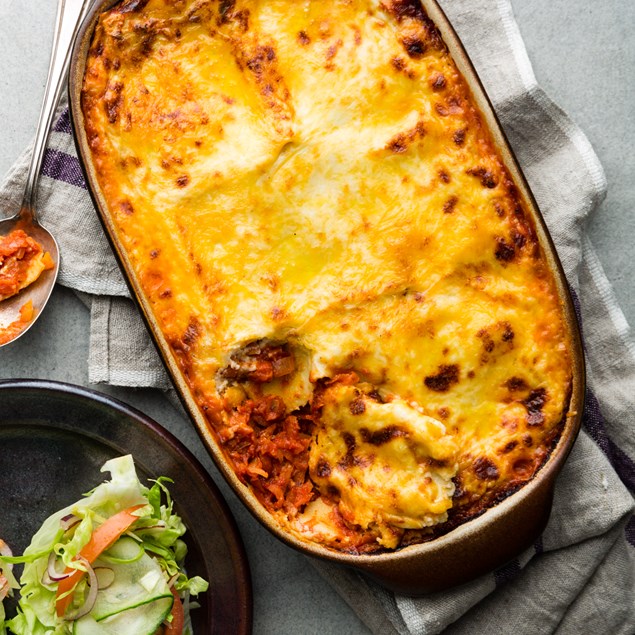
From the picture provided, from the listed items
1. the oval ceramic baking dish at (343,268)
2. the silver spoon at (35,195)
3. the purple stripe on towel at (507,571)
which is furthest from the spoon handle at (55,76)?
the purple stripe on towel at (507,571)

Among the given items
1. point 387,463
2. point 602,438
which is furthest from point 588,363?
point 387,463

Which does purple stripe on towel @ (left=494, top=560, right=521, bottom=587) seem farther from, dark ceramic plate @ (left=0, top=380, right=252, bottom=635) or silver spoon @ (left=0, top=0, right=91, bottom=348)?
silver spoon @ (left=0, top=0, right=91, bottom=348)

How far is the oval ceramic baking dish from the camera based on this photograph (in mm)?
2336

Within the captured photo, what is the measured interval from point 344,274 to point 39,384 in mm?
1104

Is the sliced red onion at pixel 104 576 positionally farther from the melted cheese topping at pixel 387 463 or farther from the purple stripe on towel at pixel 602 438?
the purple stripe on towel at pixel 602 438

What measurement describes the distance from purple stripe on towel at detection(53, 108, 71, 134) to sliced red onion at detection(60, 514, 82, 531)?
1.32m

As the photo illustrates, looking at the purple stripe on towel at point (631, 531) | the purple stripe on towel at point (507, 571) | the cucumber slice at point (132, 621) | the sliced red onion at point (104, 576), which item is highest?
the purple stripe on towel at point (631, 531)

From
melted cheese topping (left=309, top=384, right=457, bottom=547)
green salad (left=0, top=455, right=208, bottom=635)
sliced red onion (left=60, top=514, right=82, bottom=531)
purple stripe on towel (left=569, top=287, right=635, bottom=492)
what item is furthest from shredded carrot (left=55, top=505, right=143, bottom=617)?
purple stripe on towel (left=569, top=287, right=635, bottom=492)

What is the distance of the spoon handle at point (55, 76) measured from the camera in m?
2.78

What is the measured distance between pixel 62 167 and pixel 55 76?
1.02ft

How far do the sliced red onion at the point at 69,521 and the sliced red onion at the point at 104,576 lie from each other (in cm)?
16

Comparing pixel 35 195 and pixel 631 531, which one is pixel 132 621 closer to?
pixel 35 195

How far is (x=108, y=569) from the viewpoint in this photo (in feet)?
8.64

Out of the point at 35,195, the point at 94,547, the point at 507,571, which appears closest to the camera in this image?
the point at 94,547
